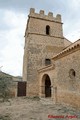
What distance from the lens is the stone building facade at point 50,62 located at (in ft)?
32.5

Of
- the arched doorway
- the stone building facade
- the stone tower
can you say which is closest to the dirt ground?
the stone building facade

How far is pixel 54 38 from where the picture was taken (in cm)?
2000

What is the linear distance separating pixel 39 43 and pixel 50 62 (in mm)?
2928

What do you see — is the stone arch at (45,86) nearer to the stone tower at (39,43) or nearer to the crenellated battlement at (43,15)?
the stone tower at (39,43)

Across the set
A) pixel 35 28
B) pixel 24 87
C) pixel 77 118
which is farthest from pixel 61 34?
pixel 77 118

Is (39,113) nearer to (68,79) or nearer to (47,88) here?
(68,79)

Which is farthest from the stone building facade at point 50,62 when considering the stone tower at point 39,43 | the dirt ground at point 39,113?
the dirt ground at point 39,113

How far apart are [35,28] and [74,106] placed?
12.8 metres

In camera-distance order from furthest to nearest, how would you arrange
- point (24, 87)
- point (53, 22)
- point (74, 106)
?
point (53, 22)
point (24, 87)
point (74, 106)

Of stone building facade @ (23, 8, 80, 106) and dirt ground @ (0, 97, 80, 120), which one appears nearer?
dirt ground @ (0, 97, 80, 120)

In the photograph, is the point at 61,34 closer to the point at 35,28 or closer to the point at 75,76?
the point at 35,28

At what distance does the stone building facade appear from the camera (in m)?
9.90

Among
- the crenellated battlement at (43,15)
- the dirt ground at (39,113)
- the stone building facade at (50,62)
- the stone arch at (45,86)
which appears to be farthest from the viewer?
→ the crenellated battlement at (43,15)

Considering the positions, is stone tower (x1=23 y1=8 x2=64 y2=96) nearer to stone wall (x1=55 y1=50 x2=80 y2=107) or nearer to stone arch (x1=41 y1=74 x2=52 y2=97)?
stone arch (x1=41 y1=74 x2=52 y2=97)
